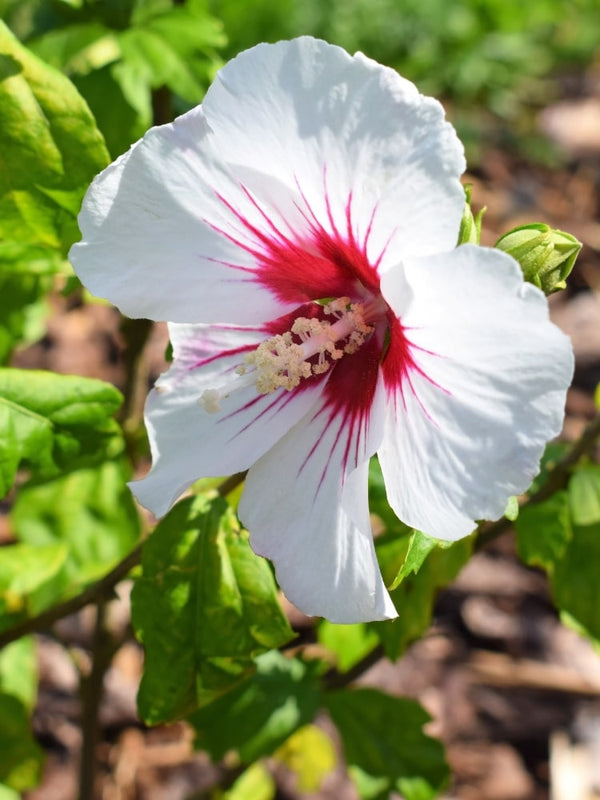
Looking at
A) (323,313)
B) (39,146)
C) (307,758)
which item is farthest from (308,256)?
(307,758)

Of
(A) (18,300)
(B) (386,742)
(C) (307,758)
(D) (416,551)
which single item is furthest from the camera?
(C) (307,758)

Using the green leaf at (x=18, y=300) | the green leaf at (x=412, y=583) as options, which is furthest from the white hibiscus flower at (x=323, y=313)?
the green leaf at (x=18, y=300)

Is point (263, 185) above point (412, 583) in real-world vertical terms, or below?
above

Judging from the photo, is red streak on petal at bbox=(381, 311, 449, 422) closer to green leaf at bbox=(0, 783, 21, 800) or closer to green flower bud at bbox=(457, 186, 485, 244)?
green flower bud at bbox=(457, 186, 485, 244)

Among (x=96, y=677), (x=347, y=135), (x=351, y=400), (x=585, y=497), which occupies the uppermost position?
(x=347, y=135)

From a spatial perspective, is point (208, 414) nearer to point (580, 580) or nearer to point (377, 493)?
point (377, 493)

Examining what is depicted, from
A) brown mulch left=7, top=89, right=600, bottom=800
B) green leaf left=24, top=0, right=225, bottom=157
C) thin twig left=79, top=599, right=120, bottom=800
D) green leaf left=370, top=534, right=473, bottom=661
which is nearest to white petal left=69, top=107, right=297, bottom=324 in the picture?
green leaf left=24, top=0, right=225, bottom=157
